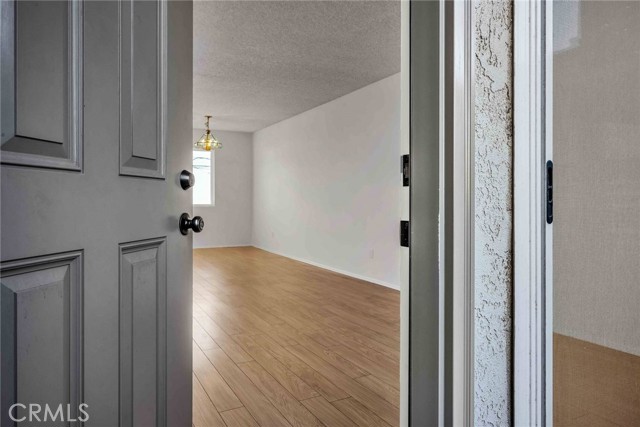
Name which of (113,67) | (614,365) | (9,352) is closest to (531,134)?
(614,365)

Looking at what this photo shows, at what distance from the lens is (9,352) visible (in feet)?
1.76

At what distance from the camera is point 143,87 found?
880 millimetres

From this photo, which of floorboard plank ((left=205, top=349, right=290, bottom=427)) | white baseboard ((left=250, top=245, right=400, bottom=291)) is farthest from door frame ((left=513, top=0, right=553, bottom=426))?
white baseboard ((left=250, top=245, right=400, bottom=291))

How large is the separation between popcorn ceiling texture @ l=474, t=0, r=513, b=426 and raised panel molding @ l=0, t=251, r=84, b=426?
771 millimetres

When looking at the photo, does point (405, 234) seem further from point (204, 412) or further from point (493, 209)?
point (204, 412)

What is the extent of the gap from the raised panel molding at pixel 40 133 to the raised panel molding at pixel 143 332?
A: 227 millimetres

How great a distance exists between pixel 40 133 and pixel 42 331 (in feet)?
1.00

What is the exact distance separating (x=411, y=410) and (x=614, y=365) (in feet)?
1.60

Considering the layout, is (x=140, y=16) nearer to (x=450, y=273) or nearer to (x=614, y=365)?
(x=450, y=273)

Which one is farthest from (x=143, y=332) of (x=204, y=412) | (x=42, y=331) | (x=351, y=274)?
(x=351, y=274)

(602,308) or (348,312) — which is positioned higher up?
(602,308)

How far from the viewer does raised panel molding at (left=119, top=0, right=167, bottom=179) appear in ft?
2.63

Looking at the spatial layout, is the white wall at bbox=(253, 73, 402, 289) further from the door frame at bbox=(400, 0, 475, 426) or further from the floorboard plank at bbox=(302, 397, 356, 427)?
the door frame at bbox=(400, 0, 475, 426)

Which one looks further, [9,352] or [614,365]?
[614,365]
